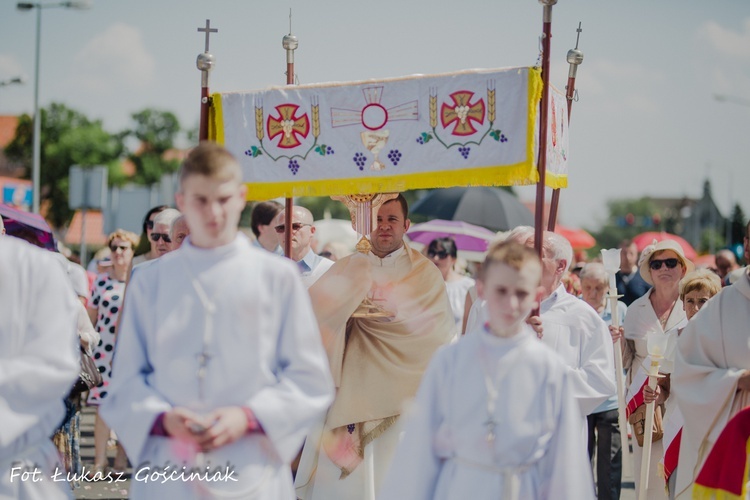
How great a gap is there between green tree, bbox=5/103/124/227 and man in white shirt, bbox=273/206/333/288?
6312cm

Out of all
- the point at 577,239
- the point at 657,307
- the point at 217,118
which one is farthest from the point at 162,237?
the point at 577,239

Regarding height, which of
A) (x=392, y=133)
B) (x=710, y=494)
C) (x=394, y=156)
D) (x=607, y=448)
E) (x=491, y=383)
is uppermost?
(x=392, y=133)

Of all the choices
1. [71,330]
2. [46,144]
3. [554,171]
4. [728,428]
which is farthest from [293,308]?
[46,144]

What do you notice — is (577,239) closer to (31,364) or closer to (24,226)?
(24,226)

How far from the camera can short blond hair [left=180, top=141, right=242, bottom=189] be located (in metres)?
3.44

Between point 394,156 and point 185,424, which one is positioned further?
point 394,156

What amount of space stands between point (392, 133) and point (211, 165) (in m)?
2.35

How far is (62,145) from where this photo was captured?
69812 mm

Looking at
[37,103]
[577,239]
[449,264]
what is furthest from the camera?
[37,103]

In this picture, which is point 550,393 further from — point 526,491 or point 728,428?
point 728,428

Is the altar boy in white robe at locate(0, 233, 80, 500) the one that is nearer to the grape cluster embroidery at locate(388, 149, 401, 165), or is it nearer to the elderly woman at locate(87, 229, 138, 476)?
the grape cluster embroidery at locate(388, 149, 401, 165)

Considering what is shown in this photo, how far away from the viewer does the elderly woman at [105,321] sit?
8688 millimetres

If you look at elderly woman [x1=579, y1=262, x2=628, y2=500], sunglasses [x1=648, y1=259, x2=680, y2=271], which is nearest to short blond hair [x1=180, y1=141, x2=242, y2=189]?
sunglasses [x1=648, y1=259, x2=680, y2=271]

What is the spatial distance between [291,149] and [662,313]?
2.91m
